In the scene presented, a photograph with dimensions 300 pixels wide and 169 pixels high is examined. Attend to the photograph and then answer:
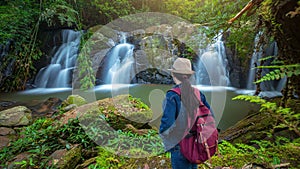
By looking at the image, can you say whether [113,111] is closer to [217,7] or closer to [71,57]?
[217,7]

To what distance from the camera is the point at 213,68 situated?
11.7 m

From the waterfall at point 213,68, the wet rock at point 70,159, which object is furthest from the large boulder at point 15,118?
the waterfall at point 213,68

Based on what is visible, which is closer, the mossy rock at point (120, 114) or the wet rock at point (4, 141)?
the wet rock at point (4, 141)

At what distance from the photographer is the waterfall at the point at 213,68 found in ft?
37.0

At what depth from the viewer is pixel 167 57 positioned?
12.0m

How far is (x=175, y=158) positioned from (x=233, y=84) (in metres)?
10.8

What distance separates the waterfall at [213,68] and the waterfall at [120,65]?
4.24m

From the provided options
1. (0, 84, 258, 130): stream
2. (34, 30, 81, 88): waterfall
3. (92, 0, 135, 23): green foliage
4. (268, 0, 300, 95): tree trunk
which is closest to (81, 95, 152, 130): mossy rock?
(0, 84, 258, 130): stream

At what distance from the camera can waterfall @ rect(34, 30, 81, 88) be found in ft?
37.9

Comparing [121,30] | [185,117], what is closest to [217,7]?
[185,117]

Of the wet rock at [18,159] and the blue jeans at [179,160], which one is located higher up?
the blue jeans at [179,160]

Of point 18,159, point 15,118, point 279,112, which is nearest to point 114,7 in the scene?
point 15,118

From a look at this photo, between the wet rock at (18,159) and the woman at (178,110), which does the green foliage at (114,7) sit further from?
the woman at (178,110)

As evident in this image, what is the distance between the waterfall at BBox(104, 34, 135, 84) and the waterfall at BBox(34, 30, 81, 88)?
2198 millimetres
